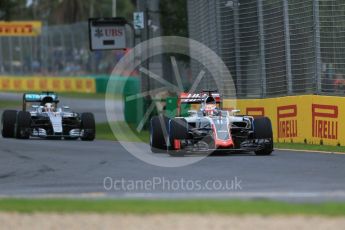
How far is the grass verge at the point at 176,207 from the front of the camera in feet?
29.8

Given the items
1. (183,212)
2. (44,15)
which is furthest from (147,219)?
(44,15)

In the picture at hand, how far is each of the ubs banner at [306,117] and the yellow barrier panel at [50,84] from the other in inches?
1688

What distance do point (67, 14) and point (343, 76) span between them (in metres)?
65.7

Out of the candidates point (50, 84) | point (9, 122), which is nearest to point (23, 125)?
point (9, 122)

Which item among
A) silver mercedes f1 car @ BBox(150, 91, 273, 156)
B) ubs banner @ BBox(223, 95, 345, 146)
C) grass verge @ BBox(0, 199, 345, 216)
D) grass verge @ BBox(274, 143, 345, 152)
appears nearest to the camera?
grass verge @ BBox(0, 199, 345, 216)

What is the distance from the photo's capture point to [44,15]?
337 feet

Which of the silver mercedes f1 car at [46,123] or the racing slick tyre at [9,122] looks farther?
the racing slick tyre at [9,122]

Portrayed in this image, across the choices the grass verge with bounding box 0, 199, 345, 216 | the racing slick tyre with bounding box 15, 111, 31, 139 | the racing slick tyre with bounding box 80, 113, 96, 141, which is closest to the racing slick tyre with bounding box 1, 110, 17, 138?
the racing slick tyre with bounding box 15, 111, 31, 139

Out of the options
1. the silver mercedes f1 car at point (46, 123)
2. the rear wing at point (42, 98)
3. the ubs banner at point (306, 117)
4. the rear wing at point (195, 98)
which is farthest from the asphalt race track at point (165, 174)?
the rear wing at point (42, 98)

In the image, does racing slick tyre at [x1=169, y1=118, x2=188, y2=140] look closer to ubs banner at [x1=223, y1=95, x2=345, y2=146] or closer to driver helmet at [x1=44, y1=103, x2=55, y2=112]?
ubs banner at [x1=223, y1=95, x2=345, y2=146]

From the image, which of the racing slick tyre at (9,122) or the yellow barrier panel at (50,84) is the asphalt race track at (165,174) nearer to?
the racing slick tyre at (9,122)

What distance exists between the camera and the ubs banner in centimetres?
1888

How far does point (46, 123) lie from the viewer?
2284 centimetres

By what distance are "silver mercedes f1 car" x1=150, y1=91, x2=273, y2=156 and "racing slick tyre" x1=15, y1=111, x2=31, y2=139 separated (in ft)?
19.9
